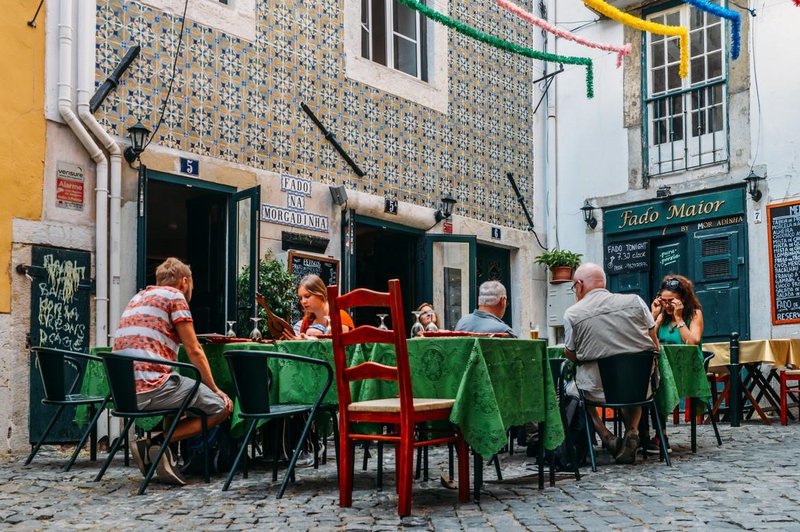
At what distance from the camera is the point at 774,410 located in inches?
378

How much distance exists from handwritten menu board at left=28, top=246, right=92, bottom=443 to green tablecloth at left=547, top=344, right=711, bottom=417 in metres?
3.91

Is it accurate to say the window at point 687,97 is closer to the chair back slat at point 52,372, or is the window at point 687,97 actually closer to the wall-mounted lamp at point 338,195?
the wall-mounted lamp at point 338,195

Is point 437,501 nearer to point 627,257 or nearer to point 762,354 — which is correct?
point 762,354

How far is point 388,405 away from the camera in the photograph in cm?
414

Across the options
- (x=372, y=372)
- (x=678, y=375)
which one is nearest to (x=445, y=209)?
(x=678, y=375)

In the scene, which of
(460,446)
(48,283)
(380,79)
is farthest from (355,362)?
(380,79)

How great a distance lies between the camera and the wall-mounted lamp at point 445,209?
1168 cm

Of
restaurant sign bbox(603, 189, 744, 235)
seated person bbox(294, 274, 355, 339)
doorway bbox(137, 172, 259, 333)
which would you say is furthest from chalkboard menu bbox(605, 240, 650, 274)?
seated person bbox(294, 274, 355, 339)

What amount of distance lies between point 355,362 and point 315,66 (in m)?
5.85

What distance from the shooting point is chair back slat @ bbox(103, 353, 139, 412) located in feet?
15.8

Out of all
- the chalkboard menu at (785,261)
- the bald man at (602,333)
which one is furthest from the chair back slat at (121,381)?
the chalkboard menu at (785,261)

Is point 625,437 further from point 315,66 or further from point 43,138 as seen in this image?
point 315,66

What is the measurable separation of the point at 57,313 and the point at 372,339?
437cm

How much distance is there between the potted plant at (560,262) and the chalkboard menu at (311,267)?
4.10 m
